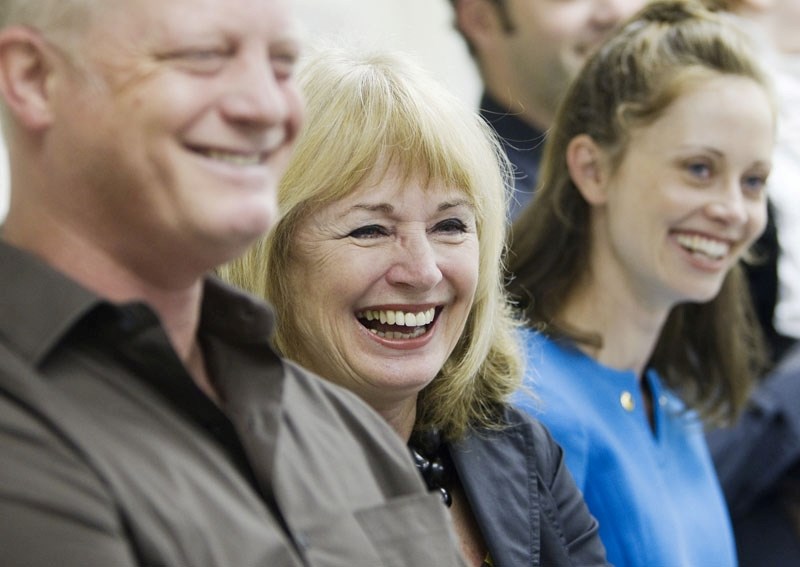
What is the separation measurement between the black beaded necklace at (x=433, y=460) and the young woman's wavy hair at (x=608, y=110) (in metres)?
0.66

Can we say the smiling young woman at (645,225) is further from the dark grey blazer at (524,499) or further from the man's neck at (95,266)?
the man's neck at (95,266)

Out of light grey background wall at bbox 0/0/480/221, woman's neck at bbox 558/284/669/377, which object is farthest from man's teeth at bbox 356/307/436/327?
light grey background wall at bbox 0/0/480/221

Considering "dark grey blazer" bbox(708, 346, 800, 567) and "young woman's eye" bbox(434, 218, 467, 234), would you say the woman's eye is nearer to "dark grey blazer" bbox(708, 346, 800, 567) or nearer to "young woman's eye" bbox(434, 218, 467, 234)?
"dark grey blazer" bbox(708, 346, 800, 567)

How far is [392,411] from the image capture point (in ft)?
6.78

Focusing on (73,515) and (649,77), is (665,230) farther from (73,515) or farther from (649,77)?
(73,515)

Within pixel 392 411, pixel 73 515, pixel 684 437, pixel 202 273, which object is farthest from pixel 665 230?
pixel 73 515

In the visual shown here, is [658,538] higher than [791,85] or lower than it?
lower

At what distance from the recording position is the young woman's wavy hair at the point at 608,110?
276 centimetres

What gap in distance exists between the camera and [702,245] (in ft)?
9.14

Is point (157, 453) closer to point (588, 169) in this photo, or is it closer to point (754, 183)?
point (588, 169)

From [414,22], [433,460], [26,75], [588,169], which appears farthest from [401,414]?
[414,22]

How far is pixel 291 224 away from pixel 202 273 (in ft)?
2.67

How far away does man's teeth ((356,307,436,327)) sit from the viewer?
6.56 ft

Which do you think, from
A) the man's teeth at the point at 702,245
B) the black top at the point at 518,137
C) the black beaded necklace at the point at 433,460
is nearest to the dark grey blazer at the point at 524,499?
the black beaded necklace at the point at 433,460
